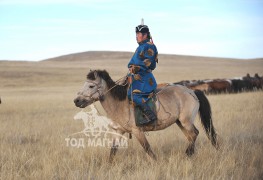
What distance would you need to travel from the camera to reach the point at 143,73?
607cm

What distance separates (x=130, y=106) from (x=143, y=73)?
609 mm

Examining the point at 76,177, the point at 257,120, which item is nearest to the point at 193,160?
the point at 76,177

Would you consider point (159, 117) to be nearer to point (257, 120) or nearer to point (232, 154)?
point (232, 154)

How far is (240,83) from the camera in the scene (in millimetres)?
23562

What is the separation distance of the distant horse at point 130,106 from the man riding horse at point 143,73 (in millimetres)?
188

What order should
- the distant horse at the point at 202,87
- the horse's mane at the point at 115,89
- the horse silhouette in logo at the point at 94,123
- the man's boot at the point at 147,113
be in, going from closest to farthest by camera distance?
the man's boot at the point at 147,113 → the horse's mane at the point at 115,89 → the horse silhouette in logo at the point at 94,123 → the distant horse at the point at 202,87

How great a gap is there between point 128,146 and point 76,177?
2250mm

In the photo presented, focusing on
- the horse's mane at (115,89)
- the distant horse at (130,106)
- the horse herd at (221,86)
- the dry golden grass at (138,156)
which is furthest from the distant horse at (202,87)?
the horse's mane at (115,89)

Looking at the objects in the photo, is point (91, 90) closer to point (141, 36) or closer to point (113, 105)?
point (113, 105)

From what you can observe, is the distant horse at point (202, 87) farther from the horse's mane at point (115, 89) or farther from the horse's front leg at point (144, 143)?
the horse's front leg at point (144, 143)

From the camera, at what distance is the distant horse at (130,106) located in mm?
5988

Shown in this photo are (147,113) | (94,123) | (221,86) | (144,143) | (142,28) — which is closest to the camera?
(144,143)

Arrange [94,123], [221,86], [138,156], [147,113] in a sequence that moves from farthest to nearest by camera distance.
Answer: [221,86] < [94,123] < [138,156] < [147,113]

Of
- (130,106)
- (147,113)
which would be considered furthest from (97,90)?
(147,113)
